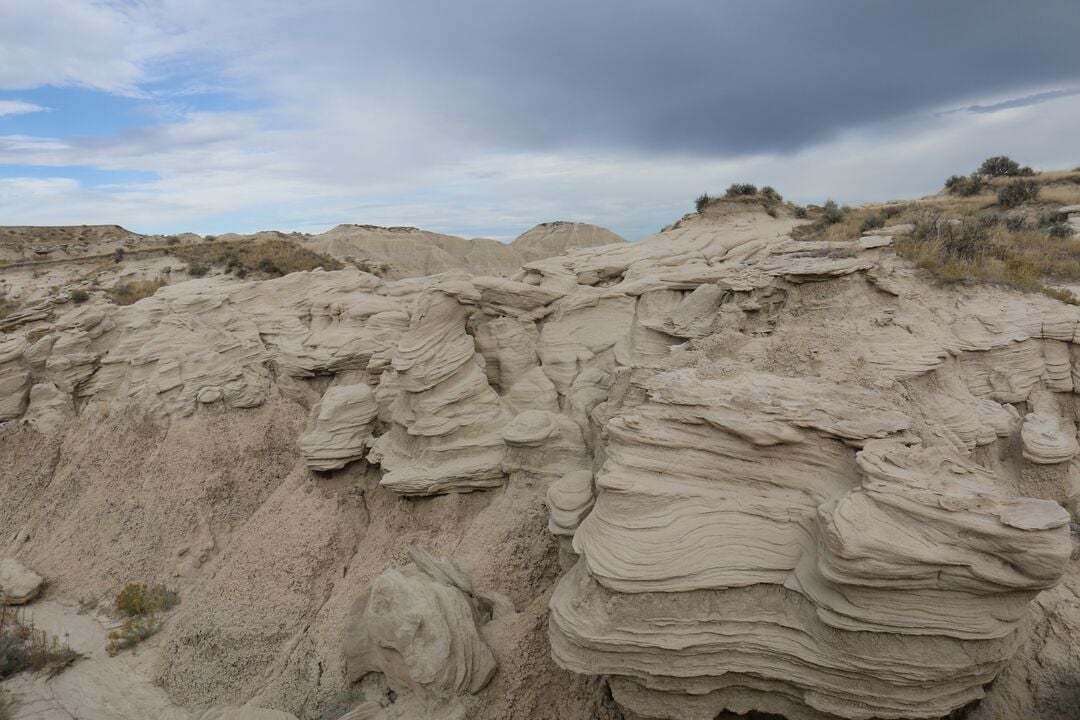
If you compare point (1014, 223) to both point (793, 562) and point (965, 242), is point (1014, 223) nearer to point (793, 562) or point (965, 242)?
point (965, 242)

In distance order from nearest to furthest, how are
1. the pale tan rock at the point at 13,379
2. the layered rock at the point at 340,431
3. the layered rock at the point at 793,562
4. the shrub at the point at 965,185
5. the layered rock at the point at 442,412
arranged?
the layered rock at the point at 793,562, the layered rock at the point at 442,412, the layered rock at the point at 340,431, the pale tan rock at the point at 13,379, the shrub at the point at 965,185

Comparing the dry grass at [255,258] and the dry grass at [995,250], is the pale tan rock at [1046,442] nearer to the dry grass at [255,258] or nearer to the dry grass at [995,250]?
the dry grass at [995,250]

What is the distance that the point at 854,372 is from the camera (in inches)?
233

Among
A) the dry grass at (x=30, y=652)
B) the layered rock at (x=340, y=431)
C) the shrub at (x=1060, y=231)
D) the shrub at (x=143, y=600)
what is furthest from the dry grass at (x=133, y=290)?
the shrub at (x=1060, y=231)

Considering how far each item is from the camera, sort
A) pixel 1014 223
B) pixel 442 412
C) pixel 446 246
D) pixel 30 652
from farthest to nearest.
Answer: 1. pixel 446 246
2. pixel 1014 223
3. pixel 442 412
4. pixel 30 652

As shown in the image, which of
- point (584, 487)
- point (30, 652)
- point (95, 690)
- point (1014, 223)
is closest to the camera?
point (584, 487)

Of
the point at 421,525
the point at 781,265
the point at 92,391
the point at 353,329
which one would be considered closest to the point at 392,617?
the point at 421,525

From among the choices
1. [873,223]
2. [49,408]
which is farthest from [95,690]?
[873,223]

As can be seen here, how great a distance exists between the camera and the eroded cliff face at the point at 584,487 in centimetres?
423

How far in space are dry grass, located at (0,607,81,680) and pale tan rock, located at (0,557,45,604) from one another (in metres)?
0.84

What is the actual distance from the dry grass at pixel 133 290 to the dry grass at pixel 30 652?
30.9ft

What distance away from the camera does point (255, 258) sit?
65.9 feet

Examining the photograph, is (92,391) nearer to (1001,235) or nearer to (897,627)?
(897,627)

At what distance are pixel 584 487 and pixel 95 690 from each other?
7843 mm
